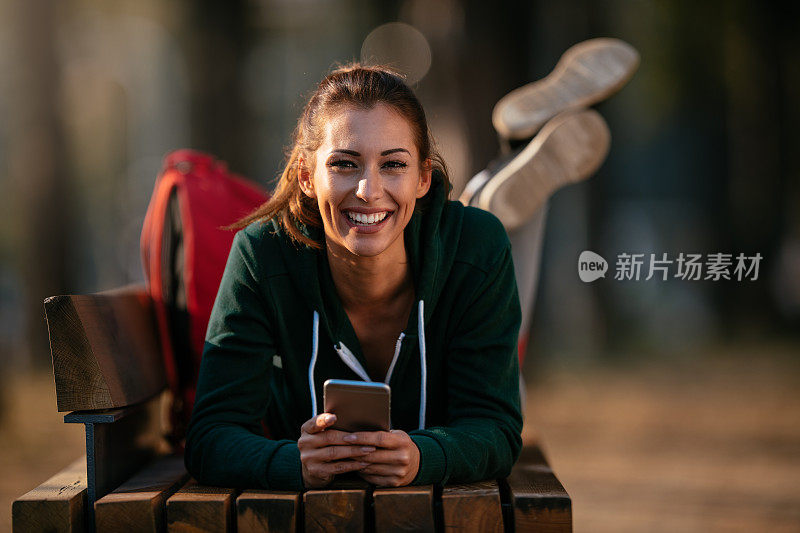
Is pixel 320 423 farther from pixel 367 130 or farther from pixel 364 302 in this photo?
pixel 367 130

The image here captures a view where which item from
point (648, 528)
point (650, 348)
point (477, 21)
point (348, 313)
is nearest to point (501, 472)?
point (348, 313)

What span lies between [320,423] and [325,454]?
0.09 meters

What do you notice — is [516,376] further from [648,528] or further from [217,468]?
[648,528]

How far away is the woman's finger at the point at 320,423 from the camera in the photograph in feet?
6.93

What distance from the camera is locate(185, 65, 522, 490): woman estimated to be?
2379 mm

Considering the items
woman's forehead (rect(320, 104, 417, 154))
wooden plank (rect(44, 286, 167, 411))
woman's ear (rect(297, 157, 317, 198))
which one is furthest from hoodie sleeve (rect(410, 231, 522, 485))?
wooden plank (rect(44, 286, 167, 411))

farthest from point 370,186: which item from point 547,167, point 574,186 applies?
point 574,186

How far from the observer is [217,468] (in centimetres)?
229

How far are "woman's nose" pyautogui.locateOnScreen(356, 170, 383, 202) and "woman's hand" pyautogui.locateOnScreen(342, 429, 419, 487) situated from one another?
2.12 feet

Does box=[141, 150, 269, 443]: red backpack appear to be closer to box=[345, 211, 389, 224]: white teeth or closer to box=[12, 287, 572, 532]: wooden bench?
box=[12, 287, 572, 532]: wooden bench

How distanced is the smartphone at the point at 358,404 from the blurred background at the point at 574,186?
3.57 ft

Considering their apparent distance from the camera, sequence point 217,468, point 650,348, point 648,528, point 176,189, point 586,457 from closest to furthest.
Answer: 1. point 217,468
2. point 176,189
3. point 648,528
4. point 586,457
5. point 650,348

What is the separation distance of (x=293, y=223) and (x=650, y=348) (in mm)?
9973

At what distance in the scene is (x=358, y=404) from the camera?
6.88 ft
